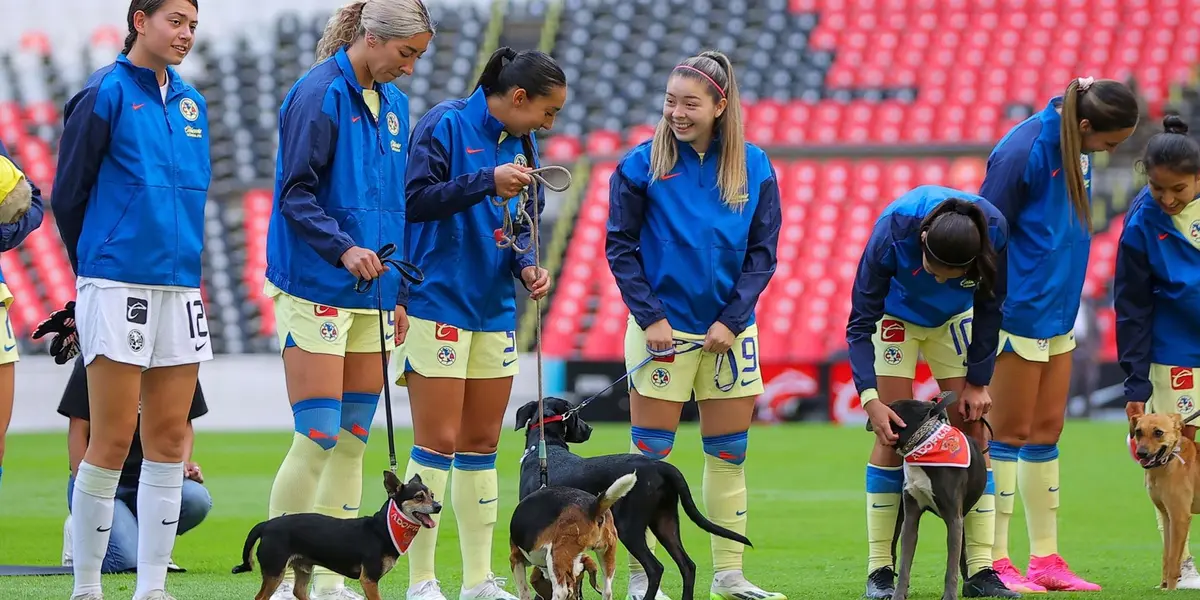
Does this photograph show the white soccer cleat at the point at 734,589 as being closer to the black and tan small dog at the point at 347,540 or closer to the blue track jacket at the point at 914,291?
the blue track jacket at the point at 914,291

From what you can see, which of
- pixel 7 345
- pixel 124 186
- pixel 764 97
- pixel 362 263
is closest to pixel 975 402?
pixel 362 263

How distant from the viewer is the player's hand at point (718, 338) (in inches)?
193

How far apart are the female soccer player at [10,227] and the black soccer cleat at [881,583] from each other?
9.92 ft

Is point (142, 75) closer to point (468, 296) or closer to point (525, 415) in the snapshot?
point (468, 296)

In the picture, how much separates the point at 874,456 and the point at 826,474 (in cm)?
579

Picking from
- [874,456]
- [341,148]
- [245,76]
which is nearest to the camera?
[341,148]

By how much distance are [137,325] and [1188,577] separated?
157 inches

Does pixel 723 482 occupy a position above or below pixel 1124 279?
below

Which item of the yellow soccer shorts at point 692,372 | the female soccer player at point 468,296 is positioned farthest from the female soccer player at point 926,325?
the female soccer player at point 468,296

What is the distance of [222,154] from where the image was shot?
2172 centimetres

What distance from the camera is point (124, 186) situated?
14.0 ft

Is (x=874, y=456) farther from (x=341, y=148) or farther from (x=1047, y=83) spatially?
(x=1047, y=83)

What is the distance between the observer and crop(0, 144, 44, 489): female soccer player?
15.0 ft

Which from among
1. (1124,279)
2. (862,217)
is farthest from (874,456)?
(862,217)
